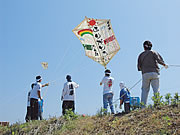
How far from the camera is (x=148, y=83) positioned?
6.13 metres

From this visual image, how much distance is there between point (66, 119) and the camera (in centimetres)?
588

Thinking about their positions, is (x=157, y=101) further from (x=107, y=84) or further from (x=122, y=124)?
(x=107, y=84)

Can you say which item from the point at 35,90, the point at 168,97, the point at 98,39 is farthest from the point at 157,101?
the point at 98,39

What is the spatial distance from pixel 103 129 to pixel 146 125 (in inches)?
35.1

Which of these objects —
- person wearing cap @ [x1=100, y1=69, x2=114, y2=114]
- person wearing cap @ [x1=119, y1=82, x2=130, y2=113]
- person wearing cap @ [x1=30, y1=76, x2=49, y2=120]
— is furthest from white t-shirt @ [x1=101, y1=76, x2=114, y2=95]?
person wearing cap @ [x1=30, y1=76, x2=49, y2=120]

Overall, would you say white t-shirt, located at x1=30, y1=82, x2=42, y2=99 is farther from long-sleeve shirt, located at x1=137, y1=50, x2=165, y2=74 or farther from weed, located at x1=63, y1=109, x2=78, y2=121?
long-sleeve shirt, located at x1=137, y1=50, x2=165, y2=74

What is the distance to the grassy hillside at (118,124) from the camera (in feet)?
13.8

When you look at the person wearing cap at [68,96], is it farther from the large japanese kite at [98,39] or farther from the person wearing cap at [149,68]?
the large japanese kite at [98,39]

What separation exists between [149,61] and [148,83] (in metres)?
0.57

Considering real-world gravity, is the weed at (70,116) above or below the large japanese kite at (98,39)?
below

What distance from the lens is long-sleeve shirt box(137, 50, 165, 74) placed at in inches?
241

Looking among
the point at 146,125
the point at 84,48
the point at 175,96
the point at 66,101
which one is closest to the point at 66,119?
the point at 66,101

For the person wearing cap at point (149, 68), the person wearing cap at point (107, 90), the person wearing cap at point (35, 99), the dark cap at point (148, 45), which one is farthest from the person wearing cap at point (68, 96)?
the dark cap at point (148, 45)

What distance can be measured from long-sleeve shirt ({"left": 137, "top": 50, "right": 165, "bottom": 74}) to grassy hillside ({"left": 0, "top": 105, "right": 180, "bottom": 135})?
115 centimetres
